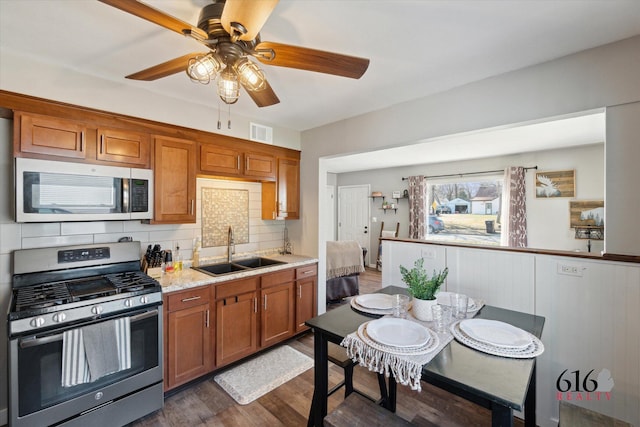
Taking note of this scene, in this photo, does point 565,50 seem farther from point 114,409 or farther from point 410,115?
point 114,409

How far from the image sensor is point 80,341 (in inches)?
65.7

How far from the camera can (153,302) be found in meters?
1.98

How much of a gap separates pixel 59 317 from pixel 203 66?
164 centimetres

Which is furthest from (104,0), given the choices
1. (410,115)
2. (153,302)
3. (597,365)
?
(597,365)

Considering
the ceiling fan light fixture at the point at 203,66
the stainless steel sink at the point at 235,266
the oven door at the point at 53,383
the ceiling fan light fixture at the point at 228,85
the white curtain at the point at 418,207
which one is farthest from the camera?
the white curtain at the point at 418,207

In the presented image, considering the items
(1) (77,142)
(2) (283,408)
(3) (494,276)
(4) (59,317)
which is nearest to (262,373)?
(2) (283,408)

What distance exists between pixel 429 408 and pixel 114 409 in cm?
221

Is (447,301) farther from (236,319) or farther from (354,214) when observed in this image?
(354,214)

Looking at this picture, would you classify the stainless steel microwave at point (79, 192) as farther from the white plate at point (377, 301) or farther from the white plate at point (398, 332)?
the white plate at point (398, 332)

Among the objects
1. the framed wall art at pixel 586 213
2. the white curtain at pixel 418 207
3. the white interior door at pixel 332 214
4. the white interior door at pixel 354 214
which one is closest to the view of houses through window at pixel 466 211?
the white curtain at pixel 418 207

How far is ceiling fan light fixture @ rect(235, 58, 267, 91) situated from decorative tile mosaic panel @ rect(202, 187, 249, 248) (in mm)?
1866

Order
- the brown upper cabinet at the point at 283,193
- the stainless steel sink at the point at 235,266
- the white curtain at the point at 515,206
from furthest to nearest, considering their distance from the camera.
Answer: the white curtain at the point at 515,206 < the brown upper cabinet at the point at 283,193 < the stainless steel sink at the point at 235,266

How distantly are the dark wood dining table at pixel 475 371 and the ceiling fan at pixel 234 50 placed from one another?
4.45 ft

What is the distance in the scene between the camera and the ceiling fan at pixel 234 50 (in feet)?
3.36
